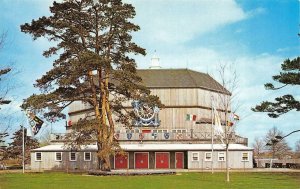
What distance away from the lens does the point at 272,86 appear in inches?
1407

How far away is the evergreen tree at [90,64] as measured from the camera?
4147 cm

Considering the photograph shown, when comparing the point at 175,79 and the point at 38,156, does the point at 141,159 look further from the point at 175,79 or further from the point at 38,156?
the point at 175,79

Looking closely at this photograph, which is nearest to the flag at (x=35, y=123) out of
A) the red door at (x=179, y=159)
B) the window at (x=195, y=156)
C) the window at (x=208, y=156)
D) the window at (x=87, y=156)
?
the window at (x=87, y=156)

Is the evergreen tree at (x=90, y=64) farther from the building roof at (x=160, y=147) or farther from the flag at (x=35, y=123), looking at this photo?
the building roof at (x=160, y=147)

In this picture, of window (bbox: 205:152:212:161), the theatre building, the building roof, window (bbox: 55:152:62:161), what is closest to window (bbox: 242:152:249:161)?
the theatre building

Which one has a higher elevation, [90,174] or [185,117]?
[185,117]

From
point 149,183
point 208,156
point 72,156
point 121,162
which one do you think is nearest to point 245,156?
point 208,156

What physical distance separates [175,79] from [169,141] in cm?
1054

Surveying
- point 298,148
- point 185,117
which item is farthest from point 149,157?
point 298,148

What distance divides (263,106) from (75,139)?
15.5 meters

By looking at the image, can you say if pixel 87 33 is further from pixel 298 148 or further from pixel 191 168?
pixel 298 148

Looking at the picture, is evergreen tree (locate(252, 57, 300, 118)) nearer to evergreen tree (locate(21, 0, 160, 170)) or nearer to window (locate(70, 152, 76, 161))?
evergreen tree (locate(21, 0, 160, 170))

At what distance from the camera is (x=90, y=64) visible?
40.6 metres

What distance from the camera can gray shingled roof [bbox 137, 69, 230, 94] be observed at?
6638 centimetres
